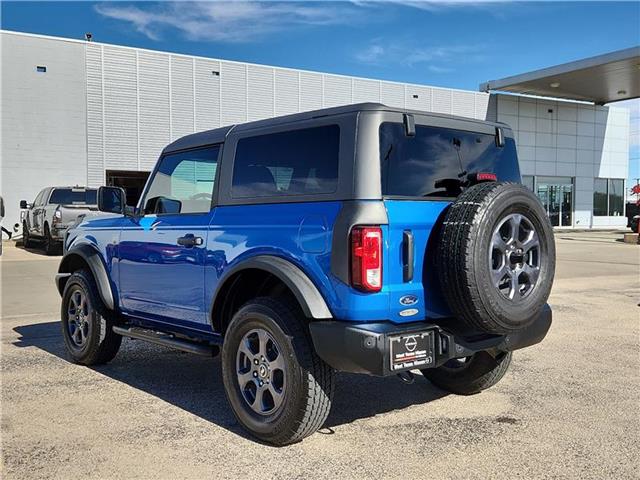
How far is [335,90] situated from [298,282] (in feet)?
85.5

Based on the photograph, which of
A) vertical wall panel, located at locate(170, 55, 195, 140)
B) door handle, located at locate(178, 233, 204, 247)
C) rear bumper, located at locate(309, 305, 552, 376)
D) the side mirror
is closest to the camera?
rear bumper, located at locate(309, 305, 552, 376)

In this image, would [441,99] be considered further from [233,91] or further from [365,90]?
[233,91]

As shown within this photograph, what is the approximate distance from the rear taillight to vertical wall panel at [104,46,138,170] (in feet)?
74.5

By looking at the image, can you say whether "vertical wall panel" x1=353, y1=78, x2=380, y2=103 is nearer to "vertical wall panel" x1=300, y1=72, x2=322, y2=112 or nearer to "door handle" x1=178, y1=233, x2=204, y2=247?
"vertical wall panel" x1=300, y1=72, x2=322, y2=112

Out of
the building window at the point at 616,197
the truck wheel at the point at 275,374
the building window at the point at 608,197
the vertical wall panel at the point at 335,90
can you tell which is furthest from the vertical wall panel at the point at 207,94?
the building window at the point at 616,197

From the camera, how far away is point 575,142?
37156 mm

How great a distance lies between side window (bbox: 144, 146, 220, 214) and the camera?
4.80 m

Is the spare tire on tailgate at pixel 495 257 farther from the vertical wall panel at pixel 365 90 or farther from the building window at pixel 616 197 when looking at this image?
the building window at pixel 616 197

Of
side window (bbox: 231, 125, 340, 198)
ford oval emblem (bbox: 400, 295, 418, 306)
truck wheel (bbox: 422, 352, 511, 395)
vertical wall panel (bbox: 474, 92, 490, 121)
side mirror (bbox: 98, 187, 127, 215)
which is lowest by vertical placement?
truck wheel (bbox: 422, 352, 511, 395)

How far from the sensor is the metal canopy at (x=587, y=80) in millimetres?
28234

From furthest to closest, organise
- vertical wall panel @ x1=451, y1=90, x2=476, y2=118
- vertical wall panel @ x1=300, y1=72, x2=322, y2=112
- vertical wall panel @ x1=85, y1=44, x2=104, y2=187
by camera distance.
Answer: vertical wall panel @ x1=451, y1=90, x2=476, y2=118 → vertical wall panel @ x1=300, y1=72, x2=322, y2=112 → vertical wall panel @ x1=85, y1=44, x2=104, y2=187

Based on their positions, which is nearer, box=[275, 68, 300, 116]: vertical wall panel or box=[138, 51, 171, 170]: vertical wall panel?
box=[138, 51, 171, 170]: vertical wall panel

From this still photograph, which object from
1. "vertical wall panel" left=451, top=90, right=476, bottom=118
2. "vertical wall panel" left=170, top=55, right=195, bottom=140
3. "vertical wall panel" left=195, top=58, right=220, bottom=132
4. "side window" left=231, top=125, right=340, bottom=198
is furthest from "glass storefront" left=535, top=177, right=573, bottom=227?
"side window" left=231, top=125, right=340, bottom=198

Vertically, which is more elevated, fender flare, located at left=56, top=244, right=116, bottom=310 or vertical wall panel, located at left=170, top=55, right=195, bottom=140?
vertical wall panel, located at left=170, top=55, right=195, bottom=140
